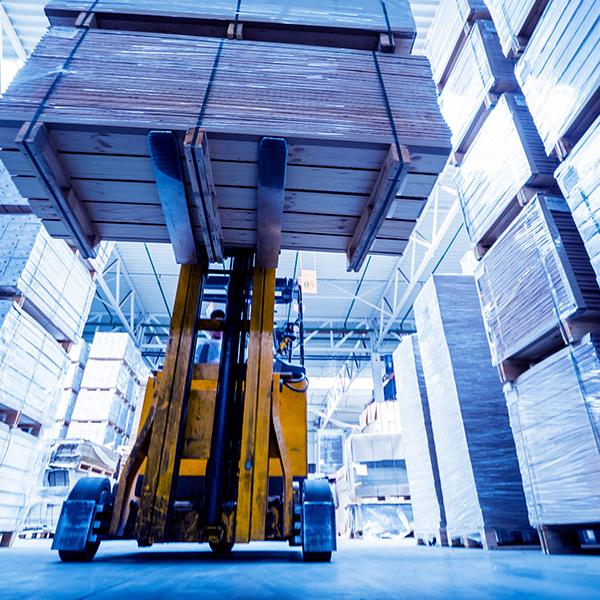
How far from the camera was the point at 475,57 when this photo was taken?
3.83 meters

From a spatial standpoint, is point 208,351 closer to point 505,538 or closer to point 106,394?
point 505,538

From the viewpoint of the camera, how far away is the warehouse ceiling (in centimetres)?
1019

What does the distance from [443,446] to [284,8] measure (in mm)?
4027

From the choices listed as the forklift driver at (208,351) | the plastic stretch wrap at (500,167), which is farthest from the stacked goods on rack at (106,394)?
the plastic stretch wrap at (500,167)

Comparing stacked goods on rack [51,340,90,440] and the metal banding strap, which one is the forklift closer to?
the metal banding strap

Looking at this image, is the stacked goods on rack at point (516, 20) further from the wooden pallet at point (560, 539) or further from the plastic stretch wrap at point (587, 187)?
the wooden pallet at point (560, 539)

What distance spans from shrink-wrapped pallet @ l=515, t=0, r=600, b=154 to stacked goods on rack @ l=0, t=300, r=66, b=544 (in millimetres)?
4929

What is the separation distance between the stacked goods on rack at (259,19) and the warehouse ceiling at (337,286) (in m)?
A: 5.70

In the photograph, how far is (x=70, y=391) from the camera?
9094 millimetres

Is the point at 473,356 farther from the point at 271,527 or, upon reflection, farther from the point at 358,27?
the point at 358,27

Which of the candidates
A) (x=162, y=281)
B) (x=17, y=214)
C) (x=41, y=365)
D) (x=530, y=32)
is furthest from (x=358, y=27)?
(x=162, y=281)

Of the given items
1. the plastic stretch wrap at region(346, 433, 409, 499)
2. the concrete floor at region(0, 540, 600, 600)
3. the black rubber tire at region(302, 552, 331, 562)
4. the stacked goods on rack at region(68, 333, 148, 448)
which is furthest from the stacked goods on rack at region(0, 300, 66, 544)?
the plastic stretch wrap at region(346, 433, 409, 499)

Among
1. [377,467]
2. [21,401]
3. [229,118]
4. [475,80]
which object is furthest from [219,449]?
[377,467]

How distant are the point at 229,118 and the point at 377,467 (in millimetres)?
7891
